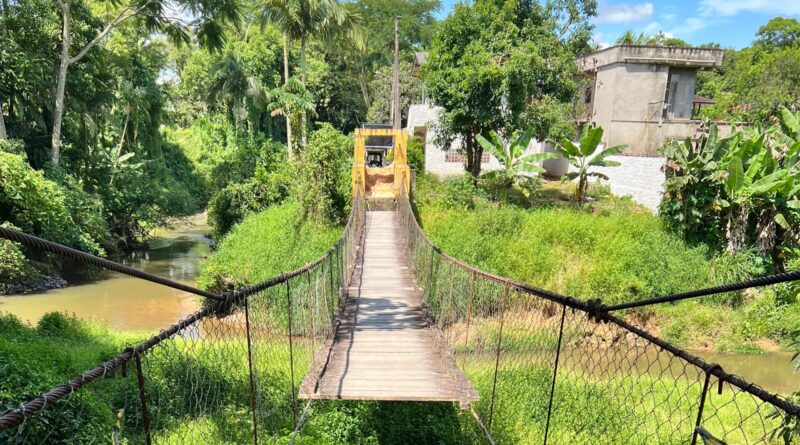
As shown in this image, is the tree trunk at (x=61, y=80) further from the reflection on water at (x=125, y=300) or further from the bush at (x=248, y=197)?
the bush at (x=248, y=197)

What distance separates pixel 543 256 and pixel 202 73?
17.8 metres

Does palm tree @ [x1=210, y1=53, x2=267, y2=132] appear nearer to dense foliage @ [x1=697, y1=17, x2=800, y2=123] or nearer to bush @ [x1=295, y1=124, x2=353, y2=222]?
bush @ [x1=295, y1=124, x2=353, y2=222]

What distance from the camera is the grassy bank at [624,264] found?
8.94 metres

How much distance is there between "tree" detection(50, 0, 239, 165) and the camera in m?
10.5

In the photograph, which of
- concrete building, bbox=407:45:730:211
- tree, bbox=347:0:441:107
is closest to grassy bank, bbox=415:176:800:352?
concrete building, bbox=407:45:730:211

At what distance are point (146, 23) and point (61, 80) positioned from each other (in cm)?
257

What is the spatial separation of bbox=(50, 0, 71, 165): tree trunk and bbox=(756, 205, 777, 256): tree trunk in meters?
14.8

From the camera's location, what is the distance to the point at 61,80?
10469mm

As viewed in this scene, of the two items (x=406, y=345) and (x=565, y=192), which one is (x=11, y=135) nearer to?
(x=406, y=345)

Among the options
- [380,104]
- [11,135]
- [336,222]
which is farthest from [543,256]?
[380,104]

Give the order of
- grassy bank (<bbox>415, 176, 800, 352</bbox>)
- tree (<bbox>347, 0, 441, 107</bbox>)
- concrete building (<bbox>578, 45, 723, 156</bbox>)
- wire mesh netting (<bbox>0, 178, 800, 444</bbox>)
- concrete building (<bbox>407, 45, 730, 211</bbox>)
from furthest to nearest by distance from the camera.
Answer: tree (<bbox>347, 0, 441, 107</bbox>) → concrete building (<bbox>578, 45, 723, 156</bbox>) → concrete building (<bbox>407, 45, 730, 211</bbox>) → grassy bank (<bbox>415, 176, 800, 352</bbox>) → wire mesh netting (<bbox>0, 178, 800, 444</bbox>)

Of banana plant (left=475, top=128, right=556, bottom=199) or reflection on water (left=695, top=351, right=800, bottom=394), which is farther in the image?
banana plant (left=475, top=128, right=556, bottom=199)

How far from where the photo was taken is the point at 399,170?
35.9 feet

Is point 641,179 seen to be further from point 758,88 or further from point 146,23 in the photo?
point 146,23
